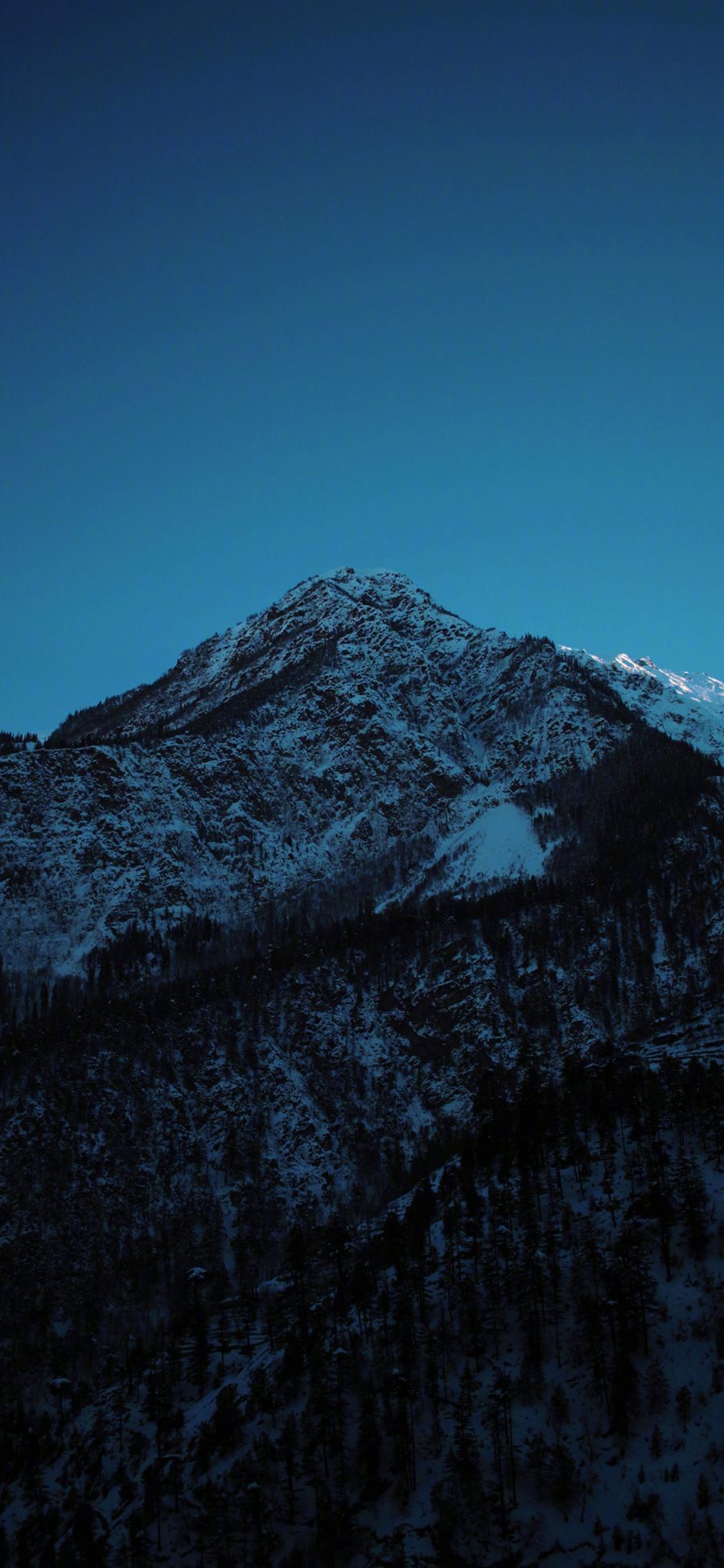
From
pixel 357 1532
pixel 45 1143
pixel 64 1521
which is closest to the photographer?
pixel 357 1532

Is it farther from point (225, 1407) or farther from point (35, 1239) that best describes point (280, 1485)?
point (35, 1239)

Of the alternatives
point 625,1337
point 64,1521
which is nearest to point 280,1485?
point 64,1521

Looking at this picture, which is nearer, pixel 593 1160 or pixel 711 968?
pixel 593 1160

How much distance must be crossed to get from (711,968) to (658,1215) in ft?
313

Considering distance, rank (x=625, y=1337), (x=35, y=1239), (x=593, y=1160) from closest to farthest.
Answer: (x=625, y=1337), (x=593, y=1160), (x=35, y=1239)

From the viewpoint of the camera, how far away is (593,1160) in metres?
112

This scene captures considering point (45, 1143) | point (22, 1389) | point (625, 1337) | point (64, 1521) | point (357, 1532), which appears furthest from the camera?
point (45, 1143)

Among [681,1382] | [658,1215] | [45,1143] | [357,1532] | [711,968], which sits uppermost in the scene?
[711,968]

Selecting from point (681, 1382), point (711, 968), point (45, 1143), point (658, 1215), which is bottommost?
point (681, 1382)

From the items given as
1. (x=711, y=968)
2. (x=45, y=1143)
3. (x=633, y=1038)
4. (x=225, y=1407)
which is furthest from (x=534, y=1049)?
(x=225, y=1407)

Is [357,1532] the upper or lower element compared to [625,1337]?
lower

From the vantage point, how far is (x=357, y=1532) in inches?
3083

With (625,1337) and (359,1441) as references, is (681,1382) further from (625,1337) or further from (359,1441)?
(359,1441)

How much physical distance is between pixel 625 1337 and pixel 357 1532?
832 inches
